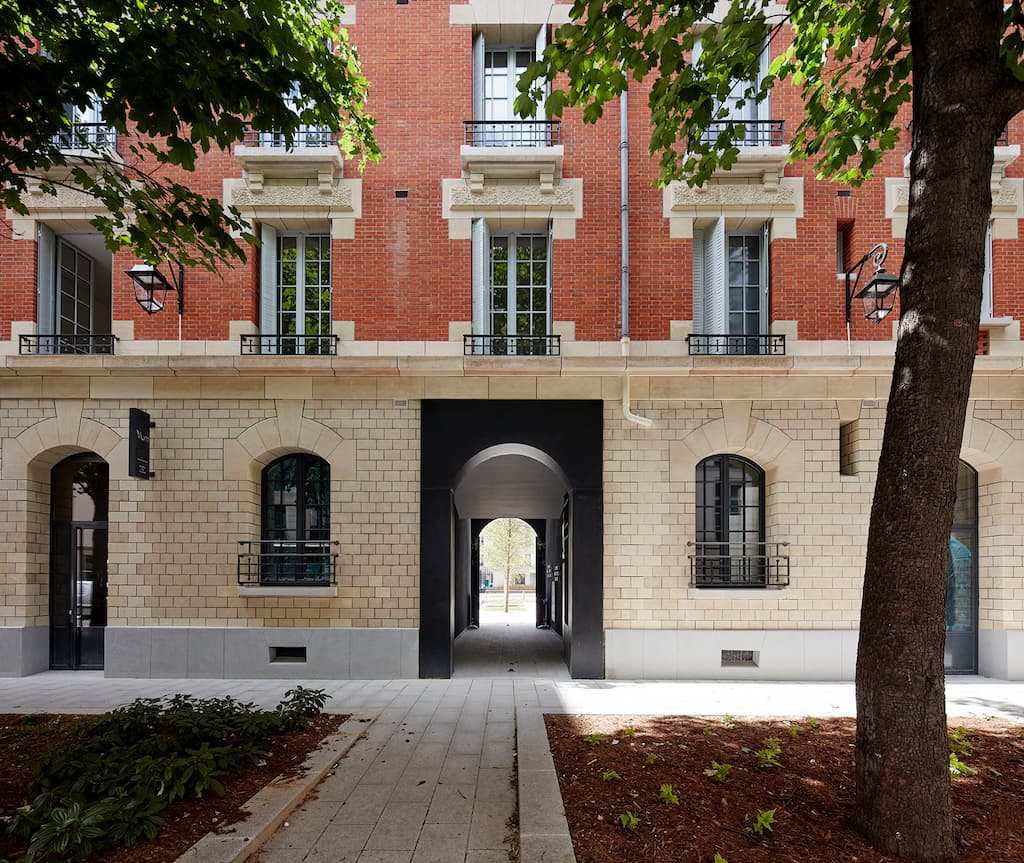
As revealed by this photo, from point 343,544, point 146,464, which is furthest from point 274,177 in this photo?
point 343,544

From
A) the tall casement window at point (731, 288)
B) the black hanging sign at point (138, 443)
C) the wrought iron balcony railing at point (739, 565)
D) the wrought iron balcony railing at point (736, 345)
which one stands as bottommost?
the wrought iron balcony railing at point (739, 565)

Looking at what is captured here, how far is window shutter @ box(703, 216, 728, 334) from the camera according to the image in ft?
36.2

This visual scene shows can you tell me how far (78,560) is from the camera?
11.9 metres

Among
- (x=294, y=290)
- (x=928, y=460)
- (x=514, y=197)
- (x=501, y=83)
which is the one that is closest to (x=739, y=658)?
(x=928, y=460)

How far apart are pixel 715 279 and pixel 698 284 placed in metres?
0.36

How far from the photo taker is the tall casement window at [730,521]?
11.0 m

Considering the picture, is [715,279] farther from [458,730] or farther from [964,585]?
[458,730]

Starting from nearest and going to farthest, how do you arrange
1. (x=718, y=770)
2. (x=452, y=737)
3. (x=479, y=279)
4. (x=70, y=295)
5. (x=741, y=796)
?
(x=741, y=796) → (x=718, y=770) → (x=452, y=737) → (x=479, y=279) → (x=70, y=295)

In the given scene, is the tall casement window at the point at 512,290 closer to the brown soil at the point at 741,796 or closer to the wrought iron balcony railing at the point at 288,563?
the wrought iron balcony railing at the point at 288,563

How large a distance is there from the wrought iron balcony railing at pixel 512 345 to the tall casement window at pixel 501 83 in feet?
10.5

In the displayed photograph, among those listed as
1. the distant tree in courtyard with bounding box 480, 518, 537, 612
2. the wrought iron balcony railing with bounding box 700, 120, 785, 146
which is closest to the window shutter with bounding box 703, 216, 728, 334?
the wrought iron balcony railing with bounding box 700, 120, 785, 146

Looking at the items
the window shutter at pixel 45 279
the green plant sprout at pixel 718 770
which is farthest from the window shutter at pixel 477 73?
the green plant sprout at pixel 718 770

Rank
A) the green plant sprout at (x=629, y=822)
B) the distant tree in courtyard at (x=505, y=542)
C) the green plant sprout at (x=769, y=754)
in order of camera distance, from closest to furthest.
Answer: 1. the green plant sprout at (x=629, y=822)
2. the green plant sprout at (x=769, y=754)
3. the distant tree in courtyard at (x=505, y=542)

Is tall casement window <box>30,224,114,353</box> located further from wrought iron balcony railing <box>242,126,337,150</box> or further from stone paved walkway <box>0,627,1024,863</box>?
stone paved walkway <box>0,627,1024,863</box>
